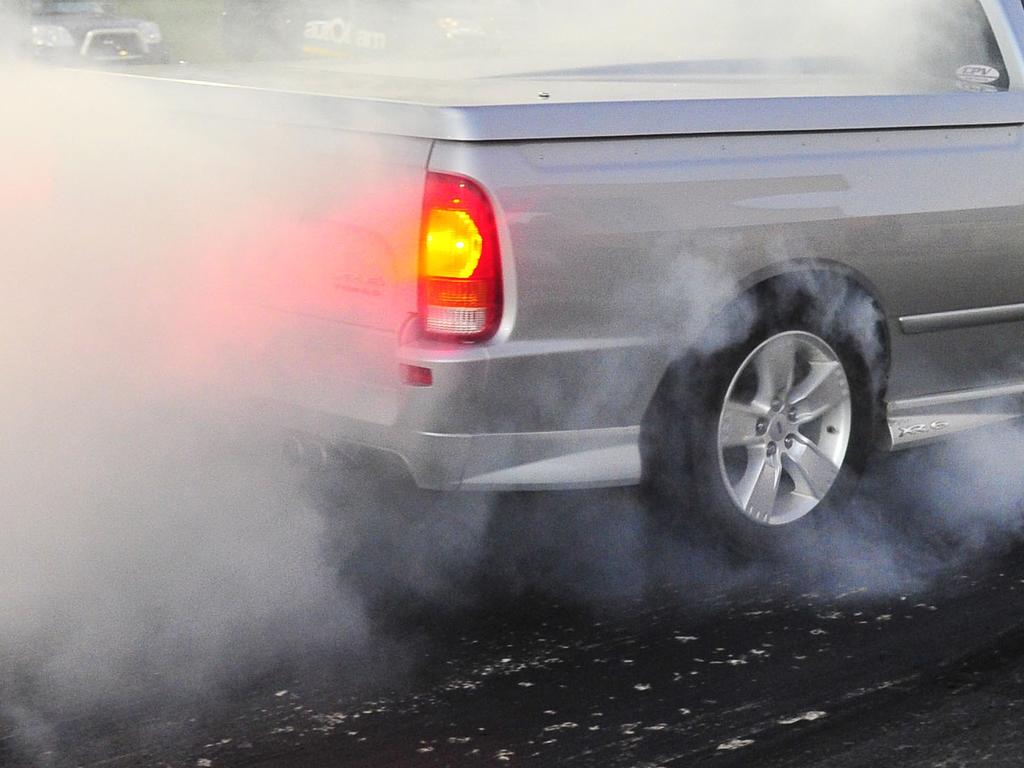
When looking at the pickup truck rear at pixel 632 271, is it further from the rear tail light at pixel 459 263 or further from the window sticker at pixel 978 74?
the window sticker at pixel 978 74

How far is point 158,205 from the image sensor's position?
175 inches

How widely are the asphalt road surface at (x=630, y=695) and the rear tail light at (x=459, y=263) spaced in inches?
29.1

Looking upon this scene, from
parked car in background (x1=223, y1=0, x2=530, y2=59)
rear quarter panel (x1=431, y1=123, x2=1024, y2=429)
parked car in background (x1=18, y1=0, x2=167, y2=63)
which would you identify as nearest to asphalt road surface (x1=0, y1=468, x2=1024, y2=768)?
rear quarter panel (x1=431, y1=123, x2=1024, y2=429)

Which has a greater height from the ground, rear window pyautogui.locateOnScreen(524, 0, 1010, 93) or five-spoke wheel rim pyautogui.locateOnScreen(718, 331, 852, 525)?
rear window pyautogui.locateOnScreen(524, 0, 1010, 93)

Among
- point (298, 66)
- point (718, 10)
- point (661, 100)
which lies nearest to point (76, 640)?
point (661, 100)

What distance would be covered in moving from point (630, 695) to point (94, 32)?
66.0 ft

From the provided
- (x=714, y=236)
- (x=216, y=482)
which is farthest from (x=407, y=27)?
(x=714, y=236)

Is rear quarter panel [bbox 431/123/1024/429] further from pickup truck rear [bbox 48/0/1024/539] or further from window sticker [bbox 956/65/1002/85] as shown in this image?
window sticker [bbox 956/65/1002/85]

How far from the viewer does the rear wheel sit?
4.16 m

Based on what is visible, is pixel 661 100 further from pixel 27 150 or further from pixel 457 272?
pixel 27 150

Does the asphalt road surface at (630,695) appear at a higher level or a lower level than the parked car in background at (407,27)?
lower

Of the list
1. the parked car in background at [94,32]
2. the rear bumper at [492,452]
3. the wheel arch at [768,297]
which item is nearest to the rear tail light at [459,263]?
the rear bumper at [492,452]

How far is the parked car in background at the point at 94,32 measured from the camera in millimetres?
20844

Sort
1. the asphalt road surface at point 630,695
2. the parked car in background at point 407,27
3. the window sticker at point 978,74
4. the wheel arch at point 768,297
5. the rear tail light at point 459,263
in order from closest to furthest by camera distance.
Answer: the asphalt road surface at point 630,695
the rear tail light at point 459,263
the wheel arch at point 768,297
the window sticker at point 978,74
the parked car in background at point 407,27
